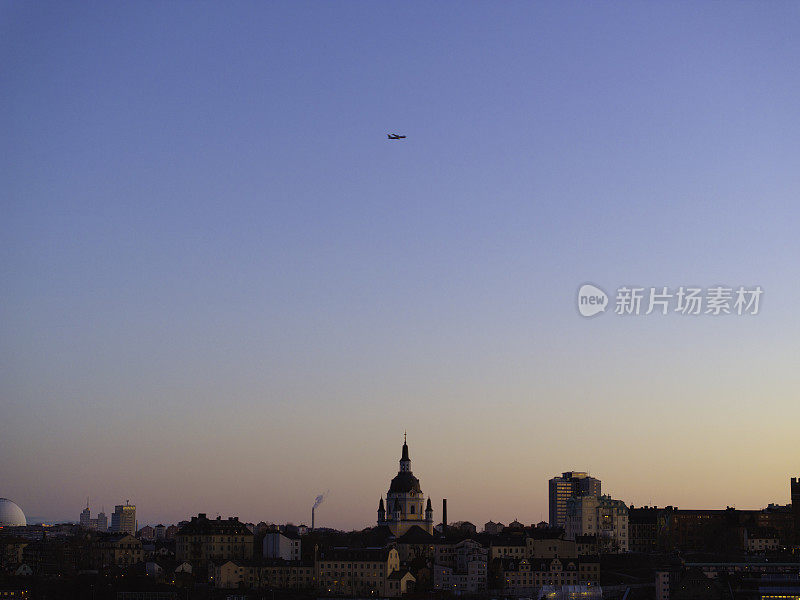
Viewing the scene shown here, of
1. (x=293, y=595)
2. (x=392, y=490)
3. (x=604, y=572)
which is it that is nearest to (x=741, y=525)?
(x=604, y=572)

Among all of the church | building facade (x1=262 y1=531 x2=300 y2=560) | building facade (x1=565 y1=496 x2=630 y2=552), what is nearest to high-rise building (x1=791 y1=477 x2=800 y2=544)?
building facade (x1=565 y1=496 x2=630 y2=552)

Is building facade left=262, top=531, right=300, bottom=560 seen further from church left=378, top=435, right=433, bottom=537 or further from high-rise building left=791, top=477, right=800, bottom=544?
high-rise building left=791, top=477, right=800, bottom=544

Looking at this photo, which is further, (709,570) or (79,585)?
(79,585)

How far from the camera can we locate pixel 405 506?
147500 mm

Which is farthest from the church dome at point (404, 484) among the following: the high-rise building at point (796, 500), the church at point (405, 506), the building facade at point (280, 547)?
the high-rise building at point (796, 500)

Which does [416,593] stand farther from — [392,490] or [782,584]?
[392,490]

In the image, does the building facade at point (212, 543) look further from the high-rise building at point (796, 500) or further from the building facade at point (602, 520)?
the high-rise building at point (796, 500)

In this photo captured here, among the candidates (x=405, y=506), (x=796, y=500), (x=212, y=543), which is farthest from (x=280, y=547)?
(x=796, y=500)

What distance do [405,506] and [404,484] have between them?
297 centimetres

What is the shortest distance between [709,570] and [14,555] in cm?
7527

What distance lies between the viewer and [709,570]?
100 m

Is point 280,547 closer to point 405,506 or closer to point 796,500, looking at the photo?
point 405,506

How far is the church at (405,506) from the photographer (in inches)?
5758

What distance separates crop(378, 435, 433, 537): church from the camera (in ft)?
480
